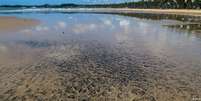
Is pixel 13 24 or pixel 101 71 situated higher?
pixel 13 24

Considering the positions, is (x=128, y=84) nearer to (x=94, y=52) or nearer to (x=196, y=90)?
(x=196, y=90)

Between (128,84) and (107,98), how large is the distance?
220cm

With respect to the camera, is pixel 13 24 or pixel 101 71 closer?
pixel 101 71

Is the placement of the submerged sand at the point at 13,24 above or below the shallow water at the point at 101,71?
above

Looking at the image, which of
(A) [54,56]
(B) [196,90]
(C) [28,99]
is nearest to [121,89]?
(B) [196,90]

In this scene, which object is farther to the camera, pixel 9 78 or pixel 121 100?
pixel 9 78

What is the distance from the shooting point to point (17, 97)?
12.7 m

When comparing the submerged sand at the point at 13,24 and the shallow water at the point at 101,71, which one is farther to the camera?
the submerged sand at the point at 13,24

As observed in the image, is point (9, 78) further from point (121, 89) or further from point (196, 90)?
point (196, 90)

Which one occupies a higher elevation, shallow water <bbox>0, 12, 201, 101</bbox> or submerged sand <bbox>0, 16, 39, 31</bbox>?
submerged sand <bbox>0, 16, 39, 31</bbox>

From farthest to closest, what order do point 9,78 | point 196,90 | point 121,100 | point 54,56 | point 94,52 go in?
point 94,52
point 54,56
point 9,78
point 196,90
point 121,100

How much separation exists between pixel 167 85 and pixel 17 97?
23.0 feet

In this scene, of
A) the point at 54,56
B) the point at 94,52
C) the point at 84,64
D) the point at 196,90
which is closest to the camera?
the point at 196,90

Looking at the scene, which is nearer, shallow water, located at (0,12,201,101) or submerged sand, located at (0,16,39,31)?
shallow water, located at (0,12,201,101)
